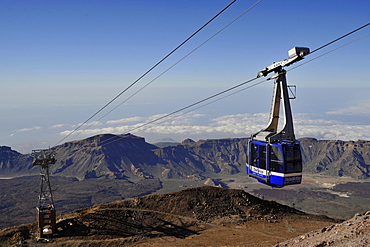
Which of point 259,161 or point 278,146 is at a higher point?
point 278,146

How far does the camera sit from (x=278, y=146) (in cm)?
2519

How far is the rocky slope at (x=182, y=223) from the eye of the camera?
3825cm

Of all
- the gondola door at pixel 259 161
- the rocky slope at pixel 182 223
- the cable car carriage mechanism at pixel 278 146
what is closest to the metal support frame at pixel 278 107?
the cable car carriage mechanism at pixel 278 146

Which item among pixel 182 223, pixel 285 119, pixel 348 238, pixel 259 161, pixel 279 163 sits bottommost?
pixel 182 223

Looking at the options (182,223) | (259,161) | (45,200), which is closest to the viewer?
(259,161)

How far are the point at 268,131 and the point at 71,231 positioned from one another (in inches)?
1093

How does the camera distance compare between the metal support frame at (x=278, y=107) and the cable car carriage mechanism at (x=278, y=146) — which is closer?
the cable car carriage mechanism at (x=278, y=146)

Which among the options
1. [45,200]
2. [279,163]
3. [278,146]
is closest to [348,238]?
[279,163]

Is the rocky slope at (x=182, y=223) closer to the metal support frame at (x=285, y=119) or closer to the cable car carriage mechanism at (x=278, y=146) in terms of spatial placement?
the cable car carriage mechanism at (x=278, y=146)

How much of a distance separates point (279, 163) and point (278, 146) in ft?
4.41

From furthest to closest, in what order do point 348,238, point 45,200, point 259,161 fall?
point 45,200 → point 259,161 → point 348,238

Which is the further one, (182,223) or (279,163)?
(182,223)

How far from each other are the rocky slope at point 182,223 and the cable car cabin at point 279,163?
35.6ft

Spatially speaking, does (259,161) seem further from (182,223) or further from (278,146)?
(182,223)
